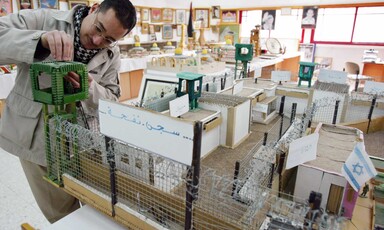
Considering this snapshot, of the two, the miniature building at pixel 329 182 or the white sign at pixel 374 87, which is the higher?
the white sign at pixel 374 87

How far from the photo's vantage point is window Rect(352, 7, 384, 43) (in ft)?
22.4

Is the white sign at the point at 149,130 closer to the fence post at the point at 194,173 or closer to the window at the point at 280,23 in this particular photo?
the fence post at the point at 194,173

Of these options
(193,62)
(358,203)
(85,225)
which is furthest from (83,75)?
(193,62)

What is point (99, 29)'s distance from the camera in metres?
1.10

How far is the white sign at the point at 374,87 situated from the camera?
202 centimetres

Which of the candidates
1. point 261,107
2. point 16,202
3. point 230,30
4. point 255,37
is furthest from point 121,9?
point 230,30

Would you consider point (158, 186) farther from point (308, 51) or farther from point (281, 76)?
point (308, 51)

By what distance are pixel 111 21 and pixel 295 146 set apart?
2.70 feet

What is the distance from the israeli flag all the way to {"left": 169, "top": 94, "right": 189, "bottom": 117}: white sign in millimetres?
727

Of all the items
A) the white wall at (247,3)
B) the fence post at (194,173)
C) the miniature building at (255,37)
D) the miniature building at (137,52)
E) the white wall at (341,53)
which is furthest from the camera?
the white wall at (341,53)

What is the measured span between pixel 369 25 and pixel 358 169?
7.76 metres

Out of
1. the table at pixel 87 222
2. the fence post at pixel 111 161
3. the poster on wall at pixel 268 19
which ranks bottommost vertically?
the table at pixel 87 222

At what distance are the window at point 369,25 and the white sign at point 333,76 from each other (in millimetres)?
5968

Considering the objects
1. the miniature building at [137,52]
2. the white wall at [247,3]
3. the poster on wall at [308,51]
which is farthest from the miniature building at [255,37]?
the poster on wall at [308,51]
